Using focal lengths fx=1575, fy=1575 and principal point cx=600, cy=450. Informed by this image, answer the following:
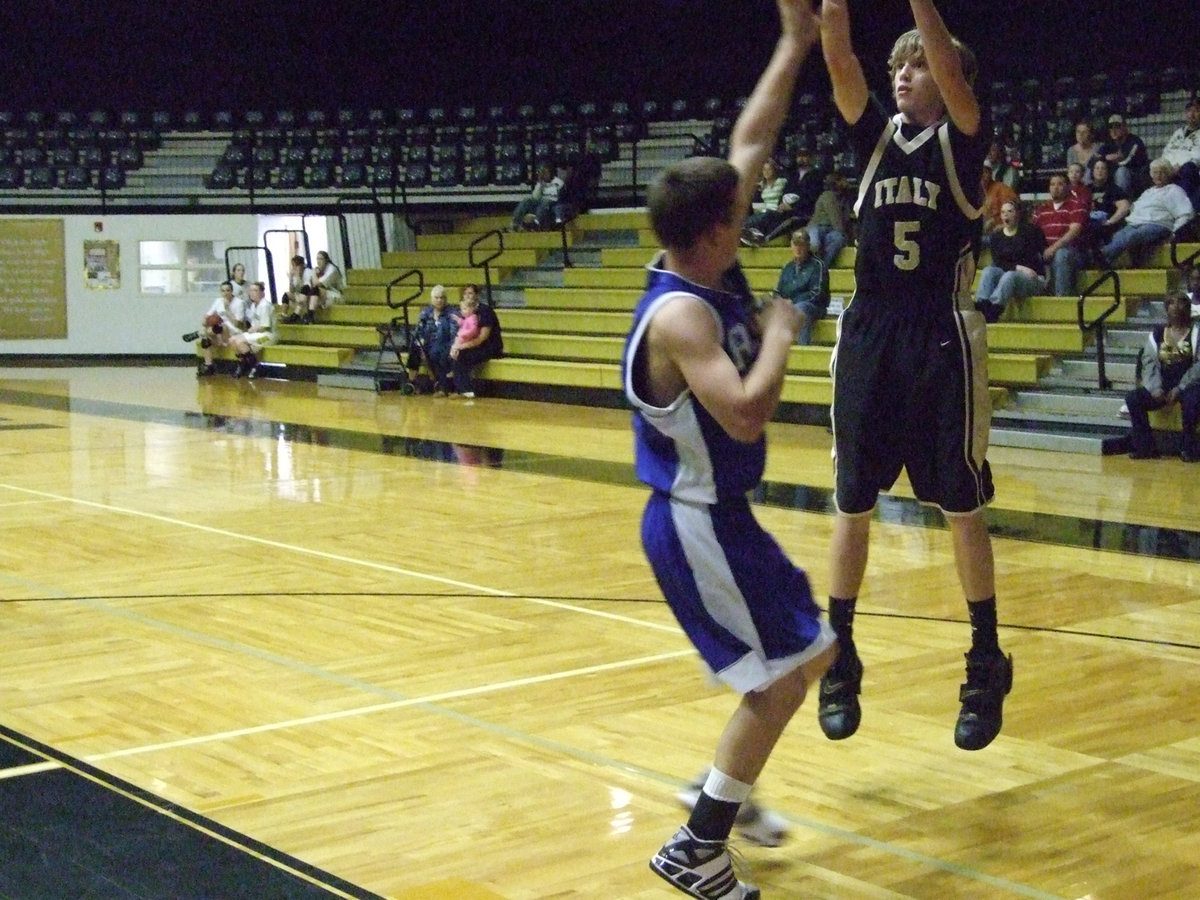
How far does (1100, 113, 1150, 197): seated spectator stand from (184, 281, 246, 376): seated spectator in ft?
35.1

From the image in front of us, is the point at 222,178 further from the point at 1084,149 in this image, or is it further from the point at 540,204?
the point at 1084,149

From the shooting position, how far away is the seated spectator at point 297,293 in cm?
1983

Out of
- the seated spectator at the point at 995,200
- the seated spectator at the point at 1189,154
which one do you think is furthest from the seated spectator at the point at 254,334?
the seated spectator at the point at 1189,154

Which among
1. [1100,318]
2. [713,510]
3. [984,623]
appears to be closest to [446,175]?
[1100,318]

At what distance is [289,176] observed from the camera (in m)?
22.2

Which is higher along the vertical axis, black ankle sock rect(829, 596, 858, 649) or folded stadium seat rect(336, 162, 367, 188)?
folded stadium seat rect(336, 162, 367, 188)

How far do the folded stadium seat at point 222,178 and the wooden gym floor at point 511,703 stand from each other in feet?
45.6

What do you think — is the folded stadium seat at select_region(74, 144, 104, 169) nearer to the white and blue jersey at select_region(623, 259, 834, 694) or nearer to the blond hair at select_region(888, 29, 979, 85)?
the blond hair at select_region(888, 29, 979, 85)

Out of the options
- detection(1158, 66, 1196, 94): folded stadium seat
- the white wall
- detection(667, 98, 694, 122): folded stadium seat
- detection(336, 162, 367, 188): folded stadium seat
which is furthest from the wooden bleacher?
detection(1158, 66, 1196, 94): folded stadium seat

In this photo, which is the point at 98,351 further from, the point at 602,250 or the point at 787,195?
the point at 787,195

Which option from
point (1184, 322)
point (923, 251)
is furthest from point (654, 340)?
point (1184, 322)

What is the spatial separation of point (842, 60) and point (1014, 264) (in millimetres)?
9564

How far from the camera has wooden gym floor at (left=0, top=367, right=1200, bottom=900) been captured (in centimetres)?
330

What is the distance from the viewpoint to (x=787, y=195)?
50.3ft
